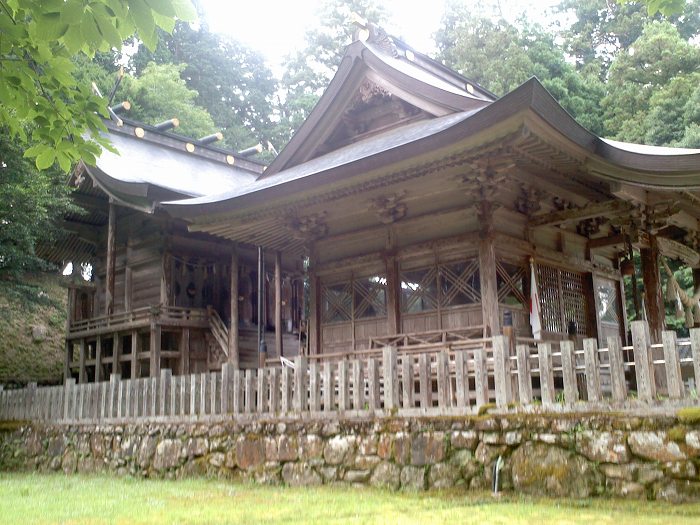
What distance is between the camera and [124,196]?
55.7 feet

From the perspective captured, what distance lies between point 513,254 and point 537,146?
8.15 ft

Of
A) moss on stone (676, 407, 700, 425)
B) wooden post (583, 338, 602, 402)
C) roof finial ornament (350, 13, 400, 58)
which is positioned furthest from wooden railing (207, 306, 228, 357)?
moss on stone (676, 407, 700, 425)

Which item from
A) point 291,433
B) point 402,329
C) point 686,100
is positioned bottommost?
point 291,433

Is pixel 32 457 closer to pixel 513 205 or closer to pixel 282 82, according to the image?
pixel 513 205

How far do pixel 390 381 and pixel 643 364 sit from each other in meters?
3.06

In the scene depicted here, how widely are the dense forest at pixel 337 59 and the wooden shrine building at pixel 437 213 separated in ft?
8.07

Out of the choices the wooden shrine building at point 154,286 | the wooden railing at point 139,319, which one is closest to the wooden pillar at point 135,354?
the wooden shrine building at point 154,286

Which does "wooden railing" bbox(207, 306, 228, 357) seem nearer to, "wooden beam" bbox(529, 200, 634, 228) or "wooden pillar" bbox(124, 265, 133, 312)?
"wooden pillar" bbox(124, 265, 133, 312)

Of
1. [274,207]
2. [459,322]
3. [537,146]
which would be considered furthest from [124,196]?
[537,146]

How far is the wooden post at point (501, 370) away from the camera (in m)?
7.68

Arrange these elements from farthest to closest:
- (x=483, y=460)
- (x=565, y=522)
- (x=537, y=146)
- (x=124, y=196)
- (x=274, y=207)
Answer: (x=124, y=196)
(x=274, y=207)
(x=537, y=146)
(x=483, y=460)
(x=565, y=522)

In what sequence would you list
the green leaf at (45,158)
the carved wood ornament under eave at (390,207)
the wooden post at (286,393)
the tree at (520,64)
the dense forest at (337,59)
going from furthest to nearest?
the tree at (520,64) < the dense forest at (337,59) < the carved wood ornament under eave at (390,207) < the wooden post at (286,393) < the green leaf at (45,158)

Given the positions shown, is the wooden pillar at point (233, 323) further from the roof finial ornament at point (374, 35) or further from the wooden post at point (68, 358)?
the roof finial ornament at point (374, 35)

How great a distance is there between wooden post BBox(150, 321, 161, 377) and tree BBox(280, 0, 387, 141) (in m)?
30.3
